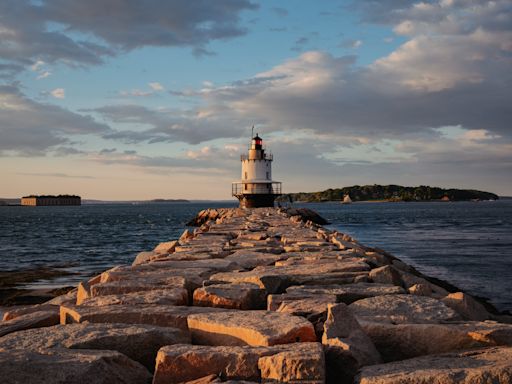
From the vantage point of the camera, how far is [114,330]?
286 cm

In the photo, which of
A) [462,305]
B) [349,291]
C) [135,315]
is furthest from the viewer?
[349,291]

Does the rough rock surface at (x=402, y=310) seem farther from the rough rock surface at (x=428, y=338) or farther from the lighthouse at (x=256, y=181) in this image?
the lighthouse at (x=256, y=181)

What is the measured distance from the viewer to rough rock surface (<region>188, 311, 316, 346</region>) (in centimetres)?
265

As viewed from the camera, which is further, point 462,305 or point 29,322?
point 462,305

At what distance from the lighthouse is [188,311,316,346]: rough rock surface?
95.7 ft

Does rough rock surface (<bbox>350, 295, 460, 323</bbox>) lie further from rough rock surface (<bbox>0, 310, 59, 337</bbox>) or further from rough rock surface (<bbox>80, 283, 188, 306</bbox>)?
rough rock surface (<bbox>0, 310, 59, 337</bbox>)

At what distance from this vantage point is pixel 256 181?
32312mm

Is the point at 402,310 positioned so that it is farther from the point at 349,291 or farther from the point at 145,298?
the point at 145,298

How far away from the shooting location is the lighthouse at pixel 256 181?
32500 millimetres

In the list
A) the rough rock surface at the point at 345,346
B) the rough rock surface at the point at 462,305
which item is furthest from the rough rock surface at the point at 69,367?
the rough rock surface at the point at 462,305

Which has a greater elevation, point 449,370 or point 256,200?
point 256,200

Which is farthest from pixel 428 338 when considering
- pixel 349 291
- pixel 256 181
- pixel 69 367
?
pixel 256 181

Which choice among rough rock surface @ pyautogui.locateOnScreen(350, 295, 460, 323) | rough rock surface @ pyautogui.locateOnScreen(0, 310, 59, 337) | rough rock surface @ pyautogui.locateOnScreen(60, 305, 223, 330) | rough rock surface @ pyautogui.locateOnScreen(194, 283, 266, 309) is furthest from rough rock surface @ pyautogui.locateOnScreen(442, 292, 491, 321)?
rough rock surface @ pyautogui.locateOnScreen(0, 310, 59, 337)

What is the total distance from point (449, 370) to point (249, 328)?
982mm
